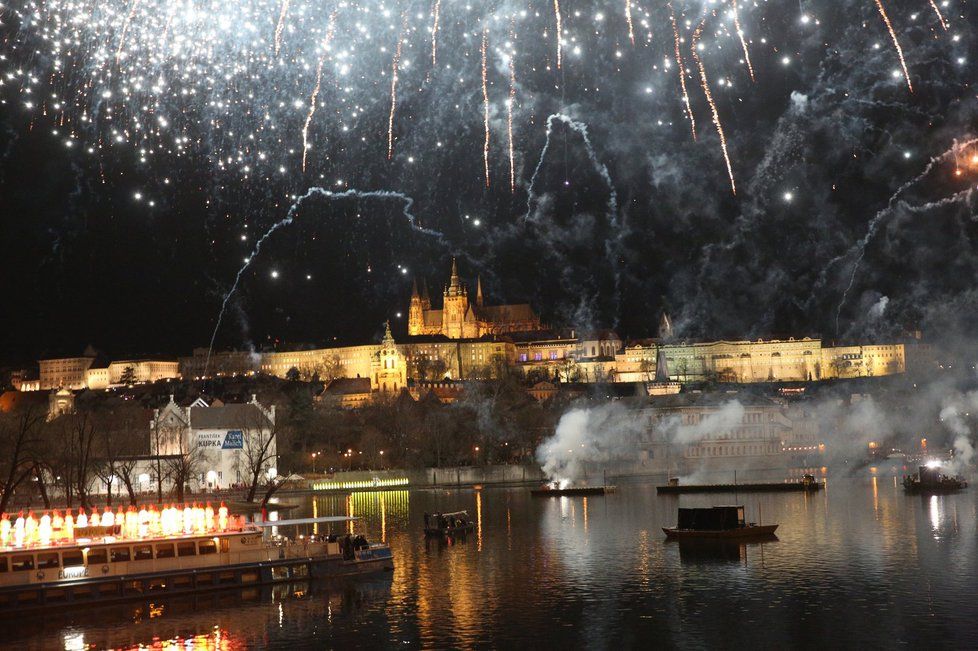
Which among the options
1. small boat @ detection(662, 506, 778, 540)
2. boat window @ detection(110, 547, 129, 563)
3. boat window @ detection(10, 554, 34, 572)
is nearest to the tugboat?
small boat @ detection(662, 506, 778, 540)

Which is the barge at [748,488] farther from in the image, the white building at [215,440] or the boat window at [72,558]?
the boat window at [72,558]

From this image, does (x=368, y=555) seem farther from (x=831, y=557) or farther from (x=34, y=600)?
(x=831, y=557)

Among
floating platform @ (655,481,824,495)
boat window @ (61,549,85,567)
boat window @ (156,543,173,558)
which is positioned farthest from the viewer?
floating platform @ (655,481,824,495)

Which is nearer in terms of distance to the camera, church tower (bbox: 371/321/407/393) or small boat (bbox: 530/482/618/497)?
small boat (bbox: 530/482/618/497)

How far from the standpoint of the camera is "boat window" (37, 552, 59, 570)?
32094 mm

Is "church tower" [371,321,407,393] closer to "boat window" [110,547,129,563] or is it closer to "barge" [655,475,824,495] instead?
"barge" [655,475,824,495]

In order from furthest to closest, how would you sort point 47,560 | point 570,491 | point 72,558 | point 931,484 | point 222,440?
point 222,440
point 570,491
point 931,484
point 72,558
point 47,560

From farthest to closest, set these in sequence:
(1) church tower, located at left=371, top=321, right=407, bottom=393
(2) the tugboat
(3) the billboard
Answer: (1) church tower, located at left=371, top=321, right=407, bottom=393, (3) the billboard, (2) the tugboat

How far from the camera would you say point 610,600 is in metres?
31.7

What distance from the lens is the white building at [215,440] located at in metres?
76.8

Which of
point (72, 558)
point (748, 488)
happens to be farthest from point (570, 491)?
point (72, 558)

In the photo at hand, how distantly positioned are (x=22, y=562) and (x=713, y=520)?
2320cm

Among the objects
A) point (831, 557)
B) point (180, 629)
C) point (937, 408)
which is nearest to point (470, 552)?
point (831, 557)

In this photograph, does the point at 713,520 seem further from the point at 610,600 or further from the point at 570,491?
the point at 570,491
